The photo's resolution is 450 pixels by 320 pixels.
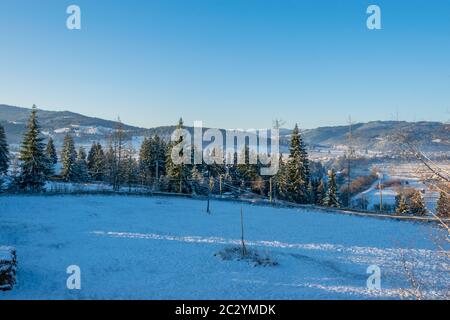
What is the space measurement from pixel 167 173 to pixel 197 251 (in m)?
32.8

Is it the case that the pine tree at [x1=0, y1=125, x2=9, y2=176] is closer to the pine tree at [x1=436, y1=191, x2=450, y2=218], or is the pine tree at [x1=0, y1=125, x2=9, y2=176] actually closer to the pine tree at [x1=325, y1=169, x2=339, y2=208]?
the pine tree at [x1=325, y1=169, x2=339, y2=208]

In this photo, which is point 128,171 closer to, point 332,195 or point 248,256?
point 332,195

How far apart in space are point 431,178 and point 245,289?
9.90m

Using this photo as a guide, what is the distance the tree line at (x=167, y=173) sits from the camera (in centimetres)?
4234

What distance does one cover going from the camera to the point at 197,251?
21500 mm

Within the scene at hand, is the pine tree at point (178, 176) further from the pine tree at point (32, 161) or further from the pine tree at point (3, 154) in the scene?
the pine tree at point (3, 154)

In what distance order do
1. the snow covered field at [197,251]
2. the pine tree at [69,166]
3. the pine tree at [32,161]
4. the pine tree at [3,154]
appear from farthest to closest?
the pine tree at [69,166], the pine tree at [3,154], the pine tree at [32,161], the snow covered field at [197,251]

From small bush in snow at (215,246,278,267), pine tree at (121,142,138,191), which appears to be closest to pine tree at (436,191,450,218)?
small bush in snow at (215,246,278,267)

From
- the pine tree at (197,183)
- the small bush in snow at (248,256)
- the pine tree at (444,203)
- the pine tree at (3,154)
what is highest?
the pine tree at (3,154)

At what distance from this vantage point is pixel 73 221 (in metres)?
27.2

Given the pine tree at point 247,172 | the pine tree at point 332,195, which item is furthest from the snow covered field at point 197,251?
the pine tree at point 247,172

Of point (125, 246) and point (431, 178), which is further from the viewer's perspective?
point (125, 246)
